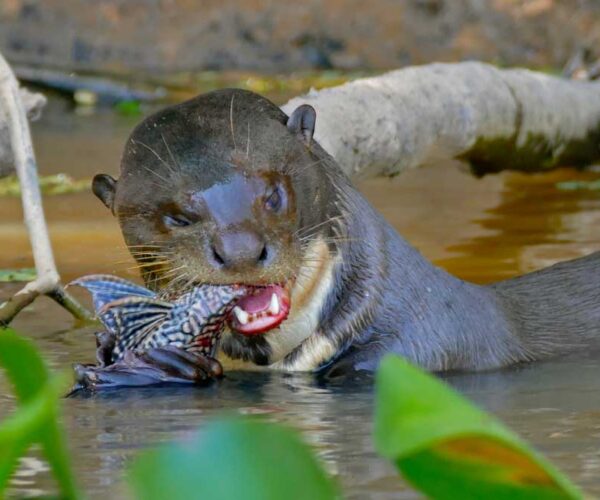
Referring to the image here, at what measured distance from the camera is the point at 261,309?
3.39 meters

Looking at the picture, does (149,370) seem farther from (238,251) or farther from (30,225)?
(30,225)

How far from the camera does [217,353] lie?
12.0ft

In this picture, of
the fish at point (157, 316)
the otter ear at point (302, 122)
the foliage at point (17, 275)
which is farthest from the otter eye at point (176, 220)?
the foliage at point (17, 275)

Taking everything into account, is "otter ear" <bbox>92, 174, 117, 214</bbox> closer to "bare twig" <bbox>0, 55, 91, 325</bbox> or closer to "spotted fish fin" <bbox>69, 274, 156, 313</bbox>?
"spotted fish fin" <bbox>69, 274, 156, 313</bbox>

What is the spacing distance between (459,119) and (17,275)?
1.99 meters

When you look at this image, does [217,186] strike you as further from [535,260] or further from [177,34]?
[177,34]

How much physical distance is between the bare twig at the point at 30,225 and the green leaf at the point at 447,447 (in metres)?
3.06

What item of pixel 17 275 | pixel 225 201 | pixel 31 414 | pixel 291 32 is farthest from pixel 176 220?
pixel 291 32

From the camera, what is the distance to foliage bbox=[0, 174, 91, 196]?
7324mm

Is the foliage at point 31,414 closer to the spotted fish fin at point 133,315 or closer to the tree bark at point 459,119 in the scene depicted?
the spotted fish fin at point 133,315

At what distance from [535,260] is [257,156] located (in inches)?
83.4

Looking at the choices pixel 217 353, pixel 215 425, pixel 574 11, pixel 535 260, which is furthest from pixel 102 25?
pixel 215 425

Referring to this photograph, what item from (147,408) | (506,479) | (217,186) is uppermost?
(217,186)

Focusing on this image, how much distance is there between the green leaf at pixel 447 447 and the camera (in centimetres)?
107
